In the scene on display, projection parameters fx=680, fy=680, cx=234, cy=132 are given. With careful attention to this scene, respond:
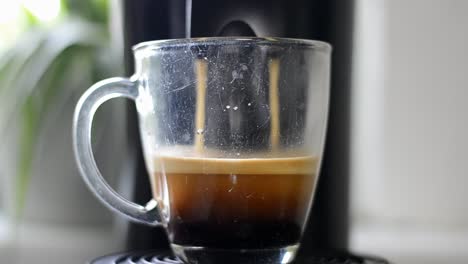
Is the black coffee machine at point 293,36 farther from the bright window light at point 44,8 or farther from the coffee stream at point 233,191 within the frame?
the bright window light at point 44,8

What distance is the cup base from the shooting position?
17.4 inches

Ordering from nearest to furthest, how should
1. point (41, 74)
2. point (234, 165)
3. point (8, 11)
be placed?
point (234, 165)
point (41, 74)
point (8, 11)

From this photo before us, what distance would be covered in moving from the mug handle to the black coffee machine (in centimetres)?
5

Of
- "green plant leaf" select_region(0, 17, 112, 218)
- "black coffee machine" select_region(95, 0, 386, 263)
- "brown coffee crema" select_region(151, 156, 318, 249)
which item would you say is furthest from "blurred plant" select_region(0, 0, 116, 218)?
"brown coffee crema" select_region(151, 156, 318, 249)

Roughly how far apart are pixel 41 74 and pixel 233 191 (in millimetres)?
282

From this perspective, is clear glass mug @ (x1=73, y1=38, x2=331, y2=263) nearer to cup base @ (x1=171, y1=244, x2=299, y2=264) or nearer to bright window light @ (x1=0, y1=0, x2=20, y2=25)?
cup base @ (x1=171, y1=244, x2=299, y2=264)

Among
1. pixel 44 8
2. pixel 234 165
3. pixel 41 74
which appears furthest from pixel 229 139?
pixel 44 8

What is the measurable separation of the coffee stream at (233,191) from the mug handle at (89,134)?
41 mm

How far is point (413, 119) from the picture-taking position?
74 cm

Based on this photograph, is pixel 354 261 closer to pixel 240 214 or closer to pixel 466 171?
pixel 240 214

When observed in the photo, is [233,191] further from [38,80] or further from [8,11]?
[8,11]

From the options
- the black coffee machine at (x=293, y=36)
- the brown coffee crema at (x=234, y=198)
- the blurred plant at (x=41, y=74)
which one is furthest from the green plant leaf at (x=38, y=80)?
the brown coffee crema at (x=234, y=198)

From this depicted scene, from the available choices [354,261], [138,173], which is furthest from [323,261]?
[138,173]

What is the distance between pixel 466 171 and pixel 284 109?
356 mm
